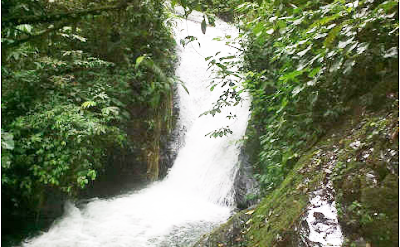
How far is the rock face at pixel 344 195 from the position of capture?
70.4 inches

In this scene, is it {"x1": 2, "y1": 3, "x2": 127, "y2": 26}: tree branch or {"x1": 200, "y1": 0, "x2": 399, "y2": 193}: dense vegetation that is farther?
{"x1": 200, "y1": 0, "x2": 399, "y2": 193}: dense vegetation

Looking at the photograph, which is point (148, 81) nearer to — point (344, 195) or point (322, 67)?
point (322, 67)

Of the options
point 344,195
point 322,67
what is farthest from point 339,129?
point 344,195

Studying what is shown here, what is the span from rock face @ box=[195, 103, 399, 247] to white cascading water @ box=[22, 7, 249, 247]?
2.11 metres

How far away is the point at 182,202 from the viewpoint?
21.6 ft

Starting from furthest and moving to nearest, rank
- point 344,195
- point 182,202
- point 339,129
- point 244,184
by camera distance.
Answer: point 182,202 < point 244,184 < point 339,129 < point 344,195

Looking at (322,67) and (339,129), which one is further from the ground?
(322,67)

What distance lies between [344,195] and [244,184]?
160 inches

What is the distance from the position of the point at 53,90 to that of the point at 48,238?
2.28m

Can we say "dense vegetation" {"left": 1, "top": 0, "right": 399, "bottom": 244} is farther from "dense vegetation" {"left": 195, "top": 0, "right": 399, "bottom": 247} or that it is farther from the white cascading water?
the white cascading water

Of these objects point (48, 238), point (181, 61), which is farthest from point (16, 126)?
point (181, 61)

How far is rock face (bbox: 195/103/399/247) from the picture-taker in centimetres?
179

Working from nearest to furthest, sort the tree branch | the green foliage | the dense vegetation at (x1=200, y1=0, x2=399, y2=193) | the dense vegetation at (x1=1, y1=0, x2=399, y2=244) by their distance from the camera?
the tree branch < the dense vegetation at (x1=1, y1=0, x2=399, y2=244) < the dense vegetation at (x1=200, y1=0, x2=399, y2=193) < the green foliage

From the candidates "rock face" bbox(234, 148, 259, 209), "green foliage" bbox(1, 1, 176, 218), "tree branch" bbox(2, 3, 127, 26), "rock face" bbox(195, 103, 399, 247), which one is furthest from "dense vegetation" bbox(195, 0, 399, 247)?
"rock face" bbox(234, 148, 259, 209)
